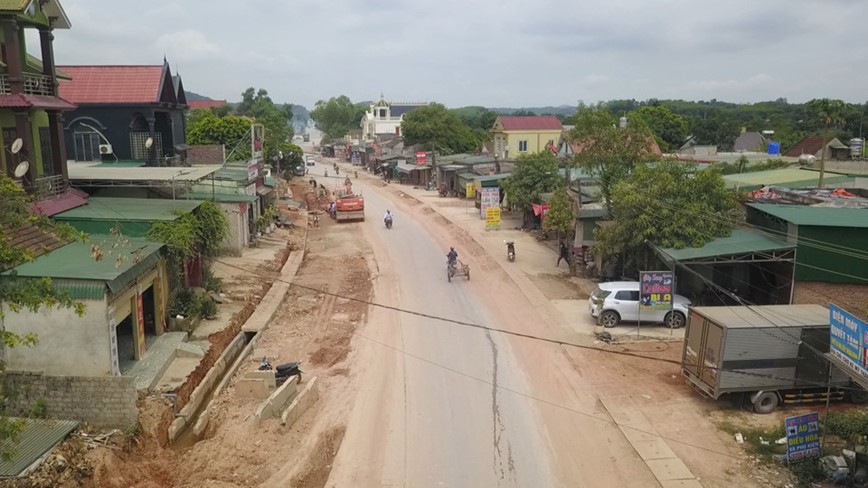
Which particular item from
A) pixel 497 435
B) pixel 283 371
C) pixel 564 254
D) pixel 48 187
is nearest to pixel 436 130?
pixel 564 254

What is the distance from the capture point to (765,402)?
52.7 ft

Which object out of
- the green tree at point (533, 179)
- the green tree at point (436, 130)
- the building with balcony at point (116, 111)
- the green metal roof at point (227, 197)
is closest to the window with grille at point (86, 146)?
the building with balcony at point (116, 111)

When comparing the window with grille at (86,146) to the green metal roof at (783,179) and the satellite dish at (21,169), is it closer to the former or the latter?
the satellite dish at (21,169)

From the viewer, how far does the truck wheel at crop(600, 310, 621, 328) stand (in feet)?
72.6

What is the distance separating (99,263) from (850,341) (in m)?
17.6

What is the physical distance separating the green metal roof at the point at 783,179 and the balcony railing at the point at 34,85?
1118 inches

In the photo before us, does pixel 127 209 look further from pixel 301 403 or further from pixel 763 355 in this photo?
pixel 763 355

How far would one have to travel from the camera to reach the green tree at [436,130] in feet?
287

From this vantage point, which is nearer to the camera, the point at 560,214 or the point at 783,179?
the point at 560,214

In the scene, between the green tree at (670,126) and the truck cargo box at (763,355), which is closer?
the truck cargo box at (763,355)

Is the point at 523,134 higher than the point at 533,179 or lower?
higher

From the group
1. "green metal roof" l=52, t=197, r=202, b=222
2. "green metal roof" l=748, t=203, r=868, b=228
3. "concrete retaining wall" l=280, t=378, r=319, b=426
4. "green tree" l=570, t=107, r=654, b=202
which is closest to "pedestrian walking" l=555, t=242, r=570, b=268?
"green tree" l=570, t=107, r=654, b=202

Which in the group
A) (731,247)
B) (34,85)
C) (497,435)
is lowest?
(497,435)

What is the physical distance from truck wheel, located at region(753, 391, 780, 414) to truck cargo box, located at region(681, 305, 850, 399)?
154 mm
